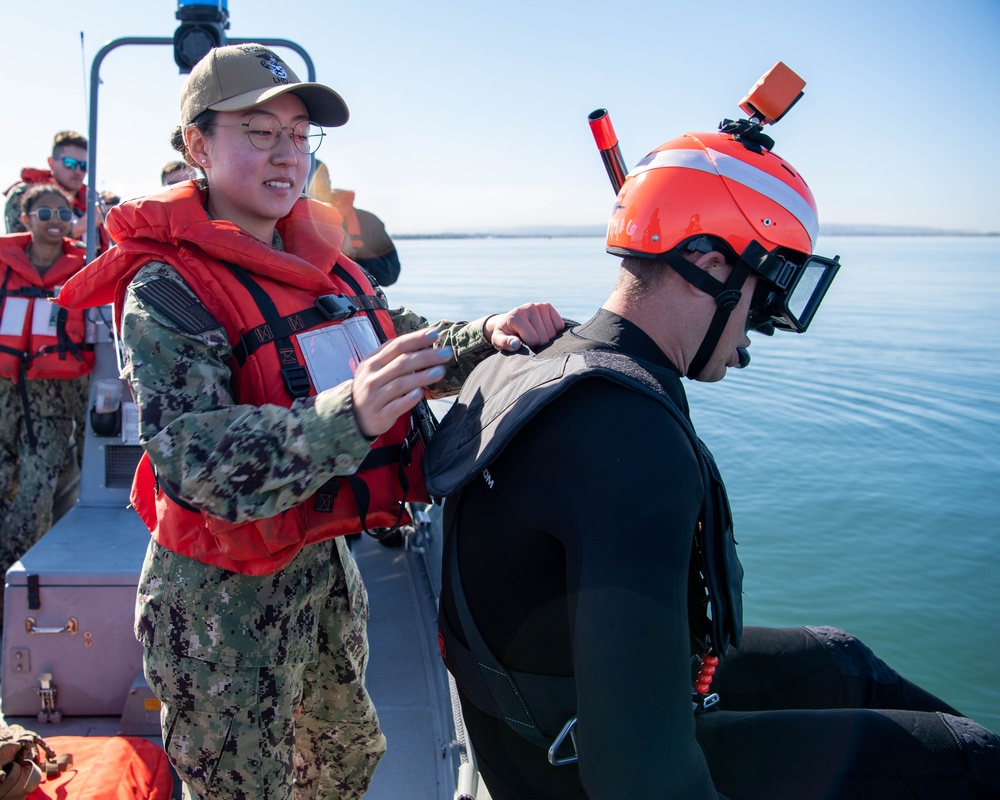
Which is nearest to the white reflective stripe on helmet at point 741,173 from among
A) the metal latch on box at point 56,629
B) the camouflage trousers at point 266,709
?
the camouflage trousers at point 266,709

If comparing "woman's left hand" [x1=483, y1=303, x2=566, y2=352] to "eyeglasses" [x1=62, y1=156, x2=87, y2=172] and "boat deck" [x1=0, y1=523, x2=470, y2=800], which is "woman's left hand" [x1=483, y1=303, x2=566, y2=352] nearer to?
"boat deck" [x1=0, y1=523, x2=470, y2=800]

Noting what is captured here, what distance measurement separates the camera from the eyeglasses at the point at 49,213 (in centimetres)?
413

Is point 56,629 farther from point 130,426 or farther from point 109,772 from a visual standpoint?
point 130,426

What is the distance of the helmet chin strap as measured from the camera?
1.46 metres

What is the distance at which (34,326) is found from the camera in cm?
394

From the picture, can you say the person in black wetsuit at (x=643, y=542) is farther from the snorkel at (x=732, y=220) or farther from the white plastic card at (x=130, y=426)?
the white plastic card at (x=130, y=426)

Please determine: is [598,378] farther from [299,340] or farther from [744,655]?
[744,655]

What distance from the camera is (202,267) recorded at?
156 cm

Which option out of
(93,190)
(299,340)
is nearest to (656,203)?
(299,340)

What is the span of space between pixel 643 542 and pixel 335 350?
0.83 metres

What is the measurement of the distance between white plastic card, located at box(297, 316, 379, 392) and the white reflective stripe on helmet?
70 cm

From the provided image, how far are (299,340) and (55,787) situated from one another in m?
1.51

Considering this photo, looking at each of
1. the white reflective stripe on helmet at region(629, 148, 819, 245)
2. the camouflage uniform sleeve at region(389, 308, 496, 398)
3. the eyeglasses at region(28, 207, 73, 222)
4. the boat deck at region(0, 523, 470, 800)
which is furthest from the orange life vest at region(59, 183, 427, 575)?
the eyeglasses at region(28, 207, 73, 222)

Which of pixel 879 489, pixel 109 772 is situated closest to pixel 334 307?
pixel 109 772
